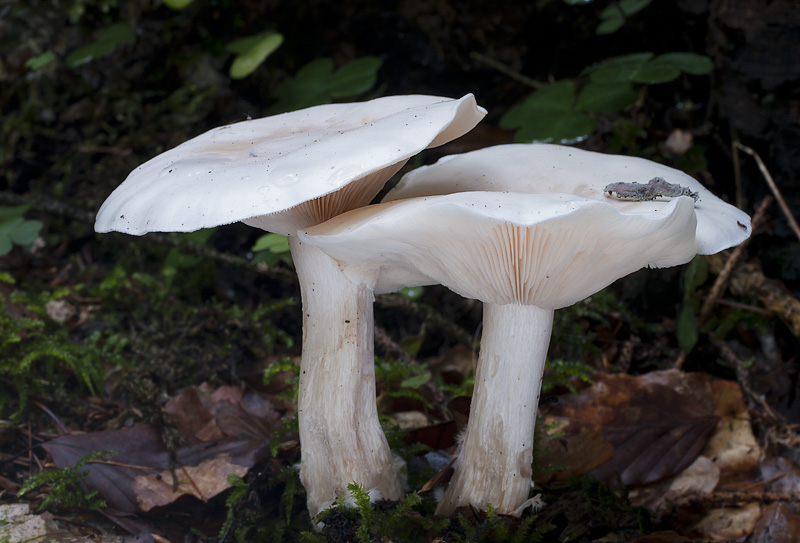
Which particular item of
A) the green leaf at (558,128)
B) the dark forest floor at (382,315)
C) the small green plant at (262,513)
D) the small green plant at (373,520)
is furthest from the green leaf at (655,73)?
the small green plant at (262,513)

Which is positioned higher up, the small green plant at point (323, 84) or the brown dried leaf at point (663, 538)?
the small green plant at point (323, 84)

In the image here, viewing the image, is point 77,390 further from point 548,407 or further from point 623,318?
point 623,318

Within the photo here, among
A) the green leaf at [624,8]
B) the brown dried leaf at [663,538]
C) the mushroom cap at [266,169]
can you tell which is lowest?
the brown dried leaf at [663,538]

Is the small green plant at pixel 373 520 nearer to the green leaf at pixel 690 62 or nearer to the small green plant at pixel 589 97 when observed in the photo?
the small green plant at pixel 589 97

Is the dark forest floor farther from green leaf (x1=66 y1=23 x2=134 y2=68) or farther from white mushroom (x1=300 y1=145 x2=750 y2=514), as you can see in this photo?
white mushroom (x1=300 y1=145 x2=750 y2=514)

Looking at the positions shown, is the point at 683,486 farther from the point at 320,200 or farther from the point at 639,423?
the point at 320,200

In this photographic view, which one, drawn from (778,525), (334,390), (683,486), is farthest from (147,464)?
(778,525)
